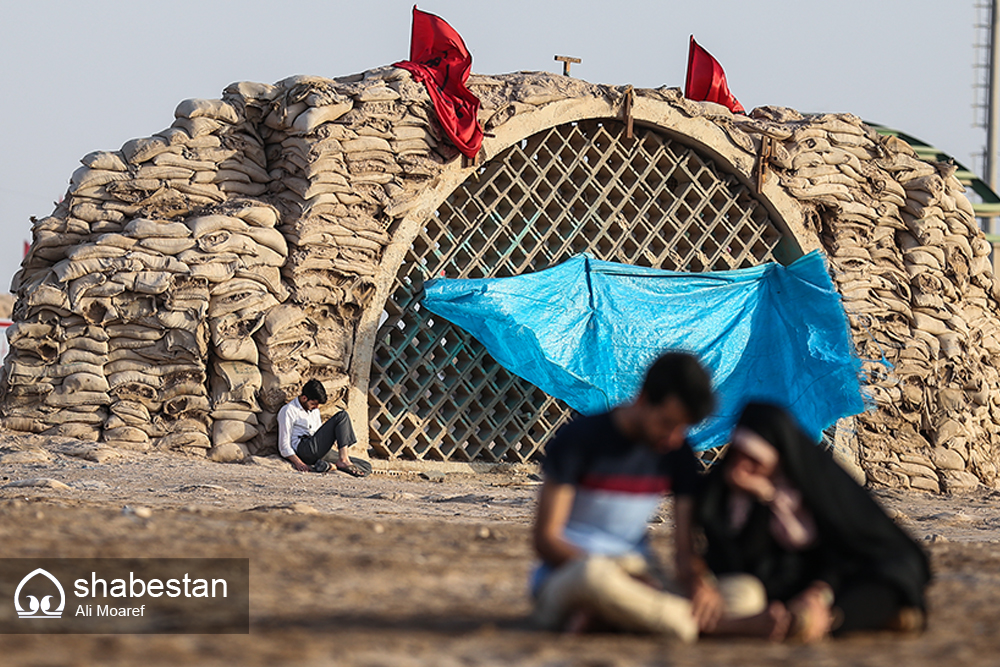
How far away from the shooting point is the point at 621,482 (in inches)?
74.5

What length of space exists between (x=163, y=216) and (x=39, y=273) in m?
0.71

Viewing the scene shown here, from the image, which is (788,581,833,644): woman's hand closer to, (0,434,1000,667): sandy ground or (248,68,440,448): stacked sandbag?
(0,434,1000,667): sandy ground

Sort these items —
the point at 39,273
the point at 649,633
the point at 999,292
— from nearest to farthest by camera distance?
1. the point at 649,633
2. the point at 39,273
3. the point at 999,292

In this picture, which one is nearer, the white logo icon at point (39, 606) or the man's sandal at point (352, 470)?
the white logo icon at point (39, 606)

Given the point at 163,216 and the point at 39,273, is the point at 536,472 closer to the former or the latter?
the point at 163,216

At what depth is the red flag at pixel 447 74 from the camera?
6.38 meters

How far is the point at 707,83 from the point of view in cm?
748

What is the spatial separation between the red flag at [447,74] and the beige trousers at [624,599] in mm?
4745

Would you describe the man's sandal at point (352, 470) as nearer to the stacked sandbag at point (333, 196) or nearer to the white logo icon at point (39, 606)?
the stacked sandbag at point (333, 196)

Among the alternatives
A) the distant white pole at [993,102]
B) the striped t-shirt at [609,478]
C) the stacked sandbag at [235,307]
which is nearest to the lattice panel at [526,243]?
the stacked sandbag at [235,307]

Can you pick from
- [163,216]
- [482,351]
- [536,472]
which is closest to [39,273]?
[163,216]

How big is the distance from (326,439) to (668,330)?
6.58ft

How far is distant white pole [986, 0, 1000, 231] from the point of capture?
1482 cm

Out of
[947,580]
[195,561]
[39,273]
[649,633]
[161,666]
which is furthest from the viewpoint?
[39,273]
